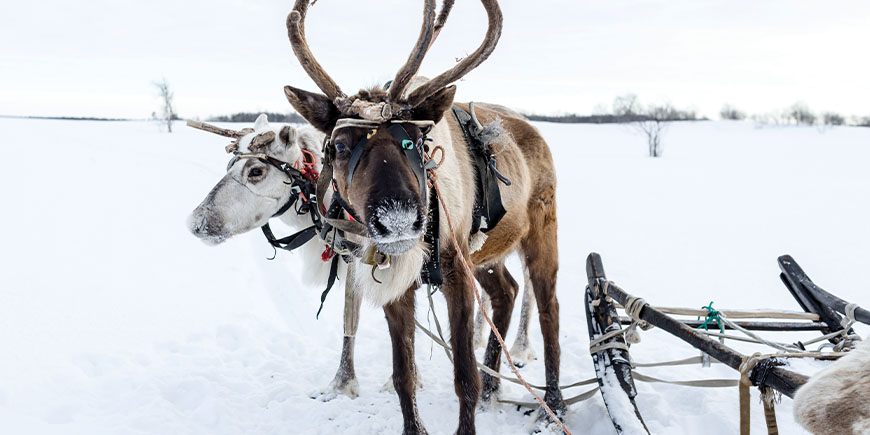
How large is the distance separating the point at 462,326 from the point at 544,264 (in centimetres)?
141

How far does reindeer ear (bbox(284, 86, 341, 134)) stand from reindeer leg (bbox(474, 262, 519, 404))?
2402 mm

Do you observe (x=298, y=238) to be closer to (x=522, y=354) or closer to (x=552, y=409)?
(x=552, y=409)

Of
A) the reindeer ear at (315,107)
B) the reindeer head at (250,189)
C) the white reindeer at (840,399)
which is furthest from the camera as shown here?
the reindeer head at (250,189)

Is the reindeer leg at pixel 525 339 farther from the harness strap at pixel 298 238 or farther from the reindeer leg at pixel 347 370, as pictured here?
the harness strap at pixel 298 238

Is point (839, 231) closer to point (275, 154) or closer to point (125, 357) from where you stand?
point (275, 154)

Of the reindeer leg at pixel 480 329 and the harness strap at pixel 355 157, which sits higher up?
the harness strap at pixel 355 157

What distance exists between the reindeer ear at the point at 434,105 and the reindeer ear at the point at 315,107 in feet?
1.40

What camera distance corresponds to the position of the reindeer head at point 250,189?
154 inches

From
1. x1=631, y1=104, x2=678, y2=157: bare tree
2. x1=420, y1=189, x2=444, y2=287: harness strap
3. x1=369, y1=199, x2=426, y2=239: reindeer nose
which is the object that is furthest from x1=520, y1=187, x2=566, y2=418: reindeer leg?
x1=631, y1=104, x2=678, y2=157: bare tree

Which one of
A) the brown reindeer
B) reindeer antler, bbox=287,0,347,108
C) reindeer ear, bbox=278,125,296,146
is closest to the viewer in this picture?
the brown reindeer

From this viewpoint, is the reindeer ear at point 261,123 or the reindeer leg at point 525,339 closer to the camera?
the reindeer ear at point 261,123

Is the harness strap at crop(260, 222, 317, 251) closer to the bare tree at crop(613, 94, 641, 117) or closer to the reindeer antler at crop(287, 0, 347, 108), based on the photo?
the reindeer antler at crop(287, 0, 347, 108)

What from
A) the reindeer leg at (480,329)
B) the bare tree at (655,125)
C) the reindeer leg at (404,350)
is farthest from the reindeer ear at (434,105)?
the bare tree at (655,125)

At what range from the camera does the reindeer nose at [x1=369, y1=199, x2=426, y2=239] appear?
7.76ft
